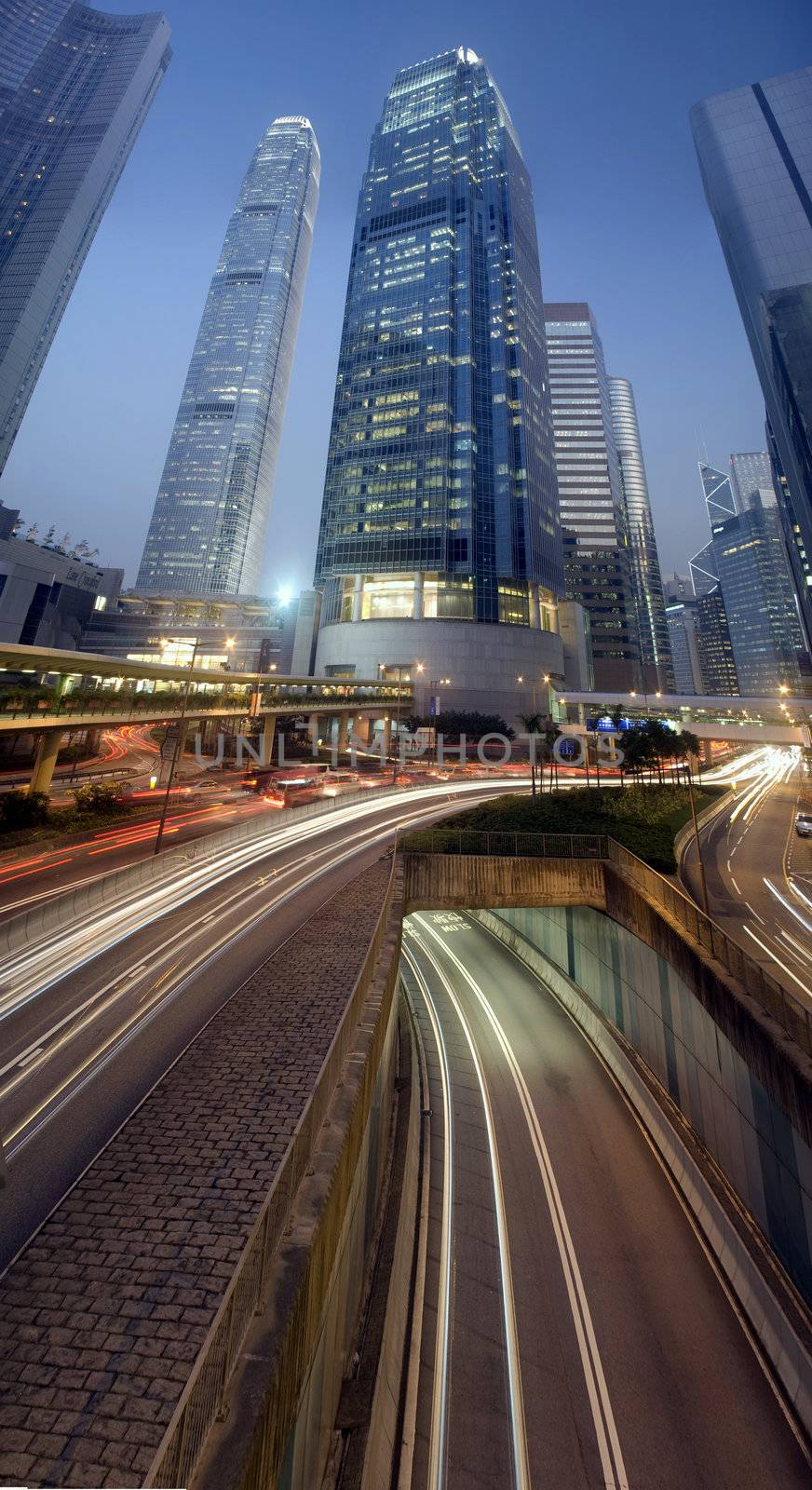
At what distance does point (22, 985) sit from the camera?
45.0 ft

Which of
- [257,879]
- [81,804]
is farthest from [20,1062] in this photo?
[81,804]

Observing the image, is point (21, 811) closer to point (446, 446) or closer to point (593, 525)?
point (446, 446)

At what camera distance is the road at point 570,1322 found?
8.58m

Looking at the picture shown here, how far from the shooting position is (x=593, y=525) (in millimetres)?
142250

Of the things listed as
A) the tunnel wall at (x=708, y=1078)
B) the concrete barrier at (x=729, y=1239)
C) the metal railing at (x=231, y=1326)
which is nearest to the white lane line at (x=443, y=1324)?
the concrete barrier at (x=729, y=1239)

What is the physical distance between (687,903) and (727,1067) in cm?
394

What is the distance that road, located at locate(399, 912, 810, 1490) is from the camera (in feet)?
28.1

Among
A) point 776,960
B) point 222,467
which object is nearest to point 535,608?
point 776,960

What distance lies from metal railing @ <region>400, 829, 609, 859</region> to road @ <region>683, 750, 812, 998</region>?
18.0 ft

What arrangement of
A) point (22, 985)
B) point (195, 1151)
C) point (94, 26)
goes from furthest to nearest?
1. point (94, 26)
2. point (22, 985)
3. point (195, 1151)

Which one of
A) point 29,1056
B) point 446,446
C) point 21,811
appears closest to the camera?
point 29,1056

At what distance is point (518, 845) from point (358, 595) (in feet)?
280

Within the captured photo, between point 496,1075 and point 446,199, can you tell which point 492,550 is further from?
point 496,1075

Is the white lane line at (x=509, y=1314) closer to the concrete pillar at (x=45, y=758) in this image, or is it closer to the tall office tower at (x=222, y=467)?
the concrete pillar at (x=45, y=758)
